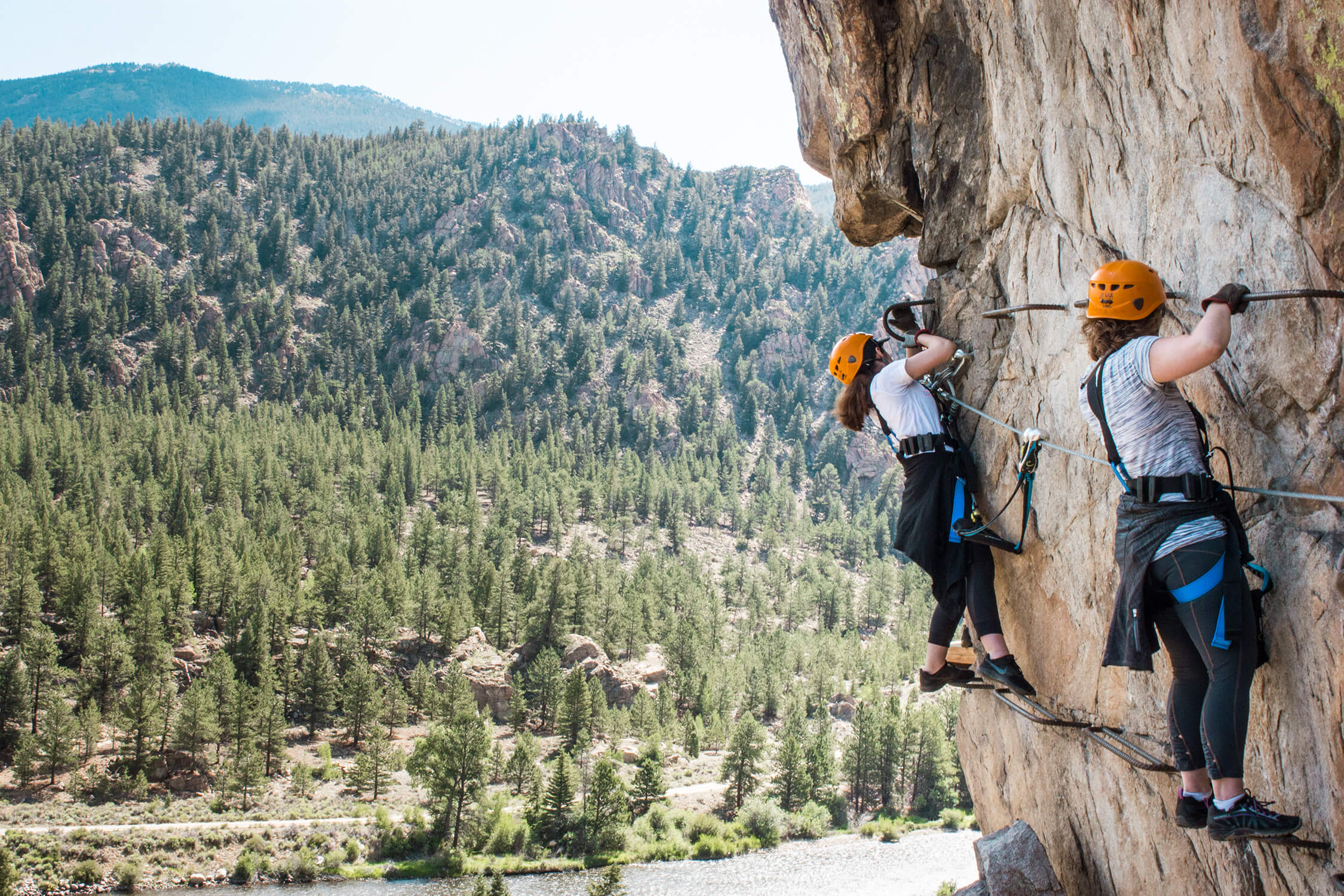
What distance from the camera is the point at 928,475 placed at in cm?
656

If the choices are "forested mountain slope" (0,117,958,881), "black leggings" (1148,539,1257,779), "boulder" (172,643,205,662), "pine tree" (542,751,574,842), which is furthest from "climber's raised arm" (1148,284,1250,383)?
"boulder" (172,643,205,662)

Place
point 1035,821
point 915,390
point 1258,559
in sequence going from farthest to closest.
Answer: point 1035,821, point 915,390, point 1258,559

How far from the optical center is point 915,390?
653 cm

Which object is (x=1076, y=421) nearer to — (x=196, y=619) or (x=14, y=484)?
(x=196, y=619)

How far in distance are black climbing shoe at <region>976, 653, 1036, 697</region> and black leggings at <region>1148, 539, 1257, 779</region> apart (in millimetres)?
1845

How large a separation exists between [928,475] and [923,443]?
0.25 metres

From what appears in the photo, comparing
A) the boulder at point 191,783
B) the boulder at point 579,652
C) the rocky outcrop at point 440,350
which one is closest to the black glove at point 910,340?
the boulder at point 191,783

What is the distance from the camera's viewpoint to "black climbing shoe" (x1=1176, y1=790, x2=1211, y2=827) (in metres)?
4.41

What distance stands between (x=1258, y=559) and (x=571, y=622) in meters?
60.4

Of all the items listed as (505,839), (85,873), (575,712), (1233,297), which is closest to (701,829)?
(575,712)

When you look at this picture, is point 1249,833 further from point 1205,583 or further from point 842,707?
point 842,707

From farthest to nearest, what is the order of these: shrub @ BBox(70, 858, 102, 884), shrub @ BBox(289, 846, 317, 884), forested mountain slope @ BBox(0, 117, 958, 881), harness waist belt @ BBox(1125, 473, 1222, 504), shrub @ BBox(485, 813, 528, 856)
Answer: forested mountain slope @ BBox(0, 117, 958, 881) < shrub @ BBox(485, 813, 528, 856) < shrub @ BBox(289, 846, 317, 884) < shrub @ BBox(70, 858, 102, 884) < harness waist belt @ BBox(1125, 473, 1222, 504)

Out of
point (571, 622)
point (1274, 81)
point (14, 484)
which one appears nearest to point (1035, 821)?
point (1274, 81)

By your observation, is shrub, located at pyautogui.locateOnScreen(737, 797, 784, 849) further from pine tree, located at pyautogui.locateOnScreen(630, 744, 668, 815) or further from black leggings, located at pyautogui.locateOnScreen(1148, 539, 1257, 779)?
black leggings, located at pyautogui.locateOnScreen(1148, 539, 1257, 779)
